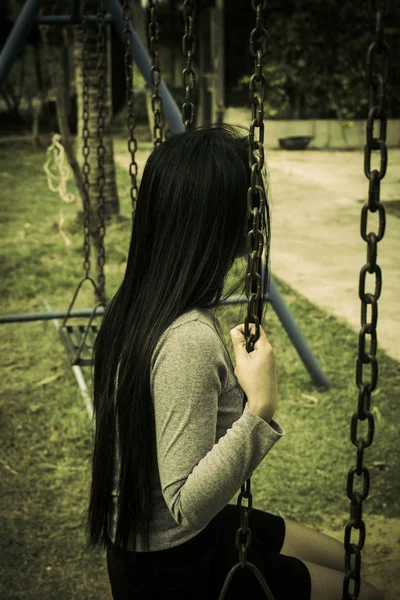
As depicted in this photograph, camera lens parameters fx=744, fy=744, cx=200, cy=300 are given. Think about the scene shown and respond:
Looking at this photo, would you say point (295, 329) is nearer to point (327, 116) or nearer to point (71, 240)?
point (71, 240)

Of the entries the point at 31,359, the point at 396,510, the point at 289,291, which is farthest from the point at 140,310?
the point at 289,291

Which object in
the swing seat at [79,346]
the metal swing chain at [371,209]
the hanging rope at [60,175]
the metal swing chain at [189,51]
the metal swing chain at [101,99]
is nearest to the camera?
the metal swing chain at [371,209]

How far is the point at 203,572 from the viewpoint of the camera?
1.44 metres

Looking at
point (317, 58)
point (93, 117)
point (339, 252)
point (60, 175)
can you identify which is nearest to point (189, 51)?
point (339, 252)

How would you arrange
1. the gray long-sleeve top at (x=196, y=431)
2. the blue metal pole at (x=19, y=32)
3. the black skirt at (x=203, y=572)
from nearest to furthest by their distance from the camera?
the gray long-sleeve top at (x=196, y=431) < the black skirt at (x=203, y=572) < the blue metal pole at (x=19, y=32)

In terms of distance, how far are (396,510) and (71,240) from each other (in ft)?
16.2

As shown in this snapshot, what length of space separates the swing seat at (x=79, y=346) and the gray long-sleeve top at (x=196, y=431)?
150cm

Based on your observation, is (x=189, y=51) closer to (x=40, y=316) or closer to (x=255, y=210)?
(x=255, y=210)

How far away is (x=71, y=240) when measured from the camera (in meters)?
7.17

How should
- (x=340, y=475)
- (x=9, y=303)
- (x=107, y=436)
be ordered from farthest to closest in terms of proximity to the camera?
(x=9, y=303) < (x=340, y=475) < (x=107, y=436)

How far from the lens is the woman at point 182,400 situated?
1.26 meters

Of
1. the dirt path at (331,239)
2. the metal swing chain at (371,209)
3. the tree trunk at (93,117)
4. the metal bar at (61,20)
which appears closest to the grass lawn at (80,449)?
the dirt path at (331,239)

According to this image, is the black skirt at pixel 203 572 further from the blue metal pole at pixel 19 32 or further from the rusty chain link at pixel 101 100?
the blue metal pole at pixel 19 32

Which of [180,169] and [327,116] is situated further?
[327,116]
